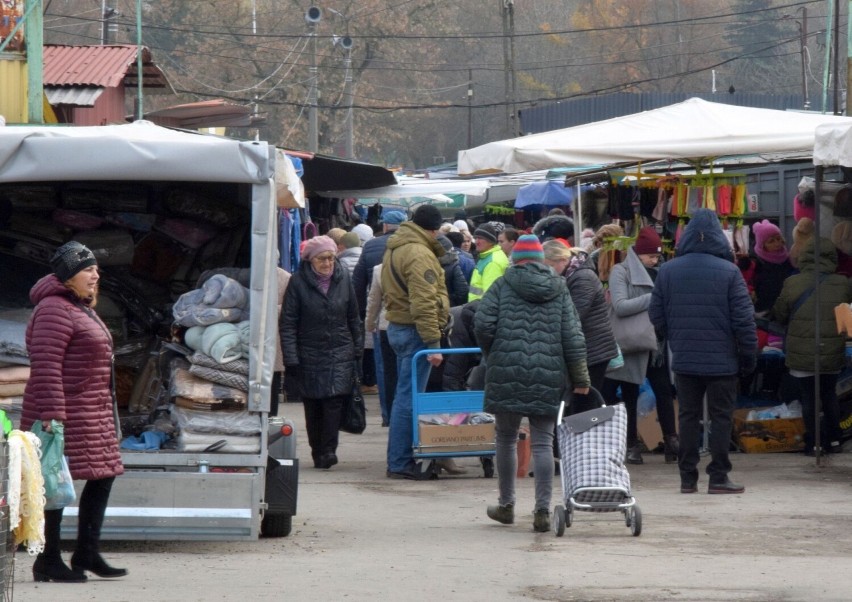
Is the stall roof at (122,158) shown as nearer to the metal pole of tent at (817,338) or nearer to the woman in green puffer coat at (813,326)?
the metal pole of tent at (817,338)

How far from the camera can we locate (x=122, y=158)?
7.27m

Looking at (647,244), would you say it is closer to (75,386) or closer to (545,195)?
(75,386)

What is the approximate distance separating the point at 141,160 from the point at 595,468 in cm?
304

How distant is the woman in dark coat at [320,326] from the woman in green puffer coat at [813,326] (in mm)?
3397

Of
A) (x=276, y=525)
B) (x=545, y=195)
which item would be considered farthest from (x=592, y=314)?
(x=545, y=195)

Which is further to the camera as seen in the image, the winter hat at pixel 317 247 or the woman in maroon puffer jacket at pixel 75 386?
the winter hat at pixel 317 247

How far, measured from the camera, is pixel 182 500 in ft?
24.4

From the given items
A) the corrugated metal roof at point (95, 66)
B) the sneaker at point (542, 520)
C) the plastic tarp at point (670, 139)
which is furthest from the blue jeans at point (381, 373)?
the corrugated metal roof at point (95, 66)

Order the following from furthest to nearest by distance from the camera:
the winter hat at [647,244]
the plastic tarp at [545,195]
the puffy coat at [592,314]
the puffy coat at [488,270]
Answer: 1. the plastic tarp at [545,195]
2. the puffy coat at [488,270]
3. the winter hat at [647,244]
4. the puffy coat at [592,314]

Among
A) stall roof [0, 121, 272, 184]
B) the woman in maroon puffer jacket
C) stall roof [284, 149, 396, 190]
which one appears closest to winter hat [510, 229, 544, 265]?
stall roof [0, 121, 272, 184]

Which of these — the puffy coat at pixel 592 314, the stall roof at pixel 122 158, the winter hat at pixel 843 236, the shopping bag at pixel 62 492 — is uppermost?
the stall roof at pixel 122 158

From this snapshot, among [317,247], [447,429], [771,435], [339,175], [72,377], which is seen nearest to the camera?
[72,377]

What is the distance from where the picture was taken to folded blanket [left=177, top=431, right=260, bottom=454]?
7.60m

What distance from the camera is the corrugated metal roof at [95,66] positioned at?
19516 millimetres
